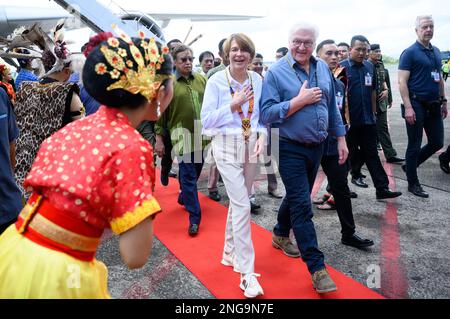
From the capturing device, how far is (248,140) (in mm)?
3059

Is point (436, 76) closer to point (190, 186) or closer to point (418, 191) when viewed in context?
point (418, 191)

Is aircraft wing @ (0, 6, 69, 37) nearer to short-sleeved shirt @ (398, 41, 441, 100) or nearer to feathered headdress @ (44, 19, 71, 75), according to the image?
feathered headdress @ (44, 19, 71, 75)

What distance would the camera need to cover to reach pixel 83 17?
33.5ft

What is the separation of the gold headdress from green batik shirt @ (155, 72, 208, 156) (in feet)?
8.97

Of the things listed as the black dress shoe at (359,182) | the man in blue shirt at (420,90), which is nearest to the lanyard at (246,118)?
the man in blue shirt at (420,90)

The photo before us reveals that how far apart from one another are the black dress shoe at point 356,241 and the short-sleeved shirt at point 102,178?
8.97 ft

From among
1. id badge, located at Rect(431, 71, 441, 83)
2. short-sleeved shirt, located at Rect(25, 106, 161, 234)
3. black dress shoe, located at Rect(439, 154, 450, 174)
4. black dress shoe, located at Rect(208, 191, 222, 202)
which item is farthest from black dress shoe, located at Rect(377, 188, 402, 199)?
short-sleeved shirt, located at Rect(25, 106, 161, 234)

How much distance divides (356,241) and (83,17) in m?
9.47

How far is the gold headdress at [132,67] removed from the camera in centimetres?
129

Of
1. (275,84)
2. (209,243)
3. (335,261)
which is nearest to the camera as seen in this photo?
(275,84)

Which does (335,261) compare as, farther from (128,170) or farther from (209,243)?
(128,170)

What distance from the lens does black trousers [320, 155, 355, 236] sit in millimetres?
3404
